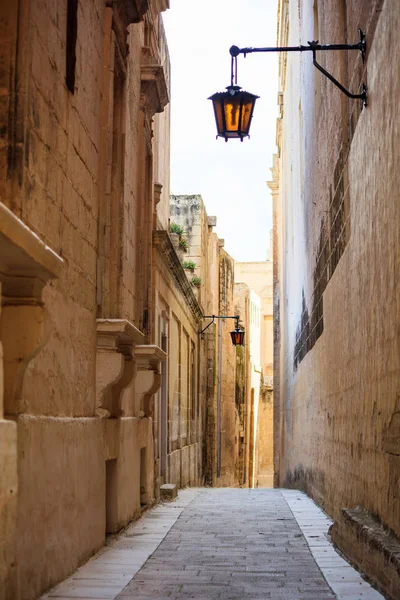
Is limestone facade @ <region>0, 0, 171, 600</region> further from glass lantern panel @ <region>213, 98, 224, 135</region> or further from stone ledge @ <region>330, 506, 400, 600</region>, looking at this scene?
stone ledge @ <region>330, 506, 400, 600</region>

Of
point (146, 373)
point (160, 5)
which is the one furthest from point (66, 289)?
point (160, 5)

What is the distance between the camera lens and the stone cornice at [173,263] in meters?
13.4

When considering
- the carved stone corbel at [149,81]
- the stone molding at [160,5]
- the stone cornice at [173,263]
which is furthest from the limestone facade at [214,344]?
the carved stone corbel at [149,81]

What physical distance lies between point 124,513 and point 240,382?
2927 cm

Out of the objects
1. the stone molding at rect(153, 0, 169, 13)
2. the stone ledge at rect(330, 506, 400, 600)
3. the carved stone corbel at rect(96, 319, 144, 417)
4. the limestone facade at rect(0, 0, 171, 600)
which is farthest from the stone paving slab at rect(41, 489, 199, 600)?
the stone molding at rect(153, 0, 169, 13)

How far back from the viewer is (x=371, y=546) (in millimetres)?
5641

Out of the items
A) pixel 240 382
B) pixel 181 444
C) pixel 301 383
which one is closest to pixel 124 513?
pixel 301 383

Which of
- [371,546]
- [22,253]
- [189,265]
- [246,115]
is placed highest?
[189,265]

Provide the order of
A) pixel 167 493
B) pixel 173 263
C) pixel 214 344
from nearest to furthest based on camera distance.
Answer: pixel 167 493, pixel 173 263, pixel 214 344

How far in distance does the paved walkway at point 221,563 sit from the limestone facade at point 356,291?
0.26 metres

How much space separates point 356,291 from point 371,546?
241 cm

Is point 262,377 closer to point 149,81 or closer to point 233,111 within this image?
point 149,81

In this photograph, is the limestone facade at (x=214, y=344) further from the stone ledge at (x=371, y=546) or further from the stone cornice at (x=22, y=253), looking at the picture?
the stone cornice at (x=22, y=253)

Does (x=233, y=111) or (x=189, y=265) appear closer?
(x=233, y=111)
